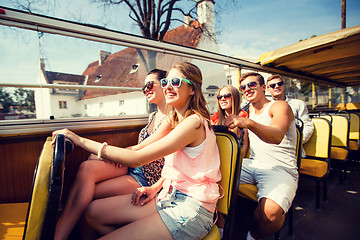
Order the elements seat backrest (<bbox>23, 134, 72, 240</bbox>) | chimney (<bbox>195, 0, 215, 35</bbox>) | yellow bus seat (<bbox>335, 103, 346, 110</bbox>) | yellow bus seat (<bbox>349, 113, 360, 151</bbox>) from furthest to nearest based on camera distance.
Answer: chimney (<bbox>195, 0, 215, 35</bbox>) → yellow bus seat (<bbox>335, 103, 346, 110</bbox>) → yellow bus seat (<bbox>349, 113, 360, 151</bbox>) → seat backrest (<bbox>23, 134, 72, 240</bbox>)

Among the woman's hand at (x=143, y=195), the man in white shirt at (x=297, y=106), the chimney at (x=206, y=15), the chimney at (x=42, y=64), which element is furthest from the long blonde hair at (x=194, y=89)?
the chimney at (x=206, y=15)

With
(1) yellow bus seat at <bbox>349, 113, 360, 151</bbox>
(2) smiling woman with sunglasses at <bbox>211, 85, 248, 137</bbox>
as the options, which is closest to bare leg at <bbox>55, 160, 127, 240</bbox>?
(2) smiling woman with sunglasses at <bbox>211, 85, 248, 137</bbox>

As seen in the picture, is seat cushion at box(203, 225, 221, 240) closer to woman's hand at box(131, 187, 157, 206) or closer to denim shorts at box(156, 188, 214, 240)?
denim shorts at box(156, 188, 214, 240)

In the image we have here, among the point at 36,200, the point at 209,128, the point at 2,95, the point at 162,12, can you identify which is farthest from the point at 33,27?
the point at 162,12

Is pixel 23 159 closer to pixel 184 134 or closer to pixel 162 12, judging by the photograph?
pixel 184 134

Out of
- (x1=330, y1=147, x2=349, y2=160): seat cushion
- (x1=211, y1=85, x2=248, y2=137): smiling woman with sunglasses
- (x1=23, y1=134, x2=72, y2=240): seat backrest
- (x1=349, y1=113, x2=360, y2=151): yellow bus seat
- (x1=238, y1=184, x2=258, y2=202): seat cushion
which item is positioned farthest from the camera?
(x1=349, y1=113, x2=360, y2=151): yellow bus seat

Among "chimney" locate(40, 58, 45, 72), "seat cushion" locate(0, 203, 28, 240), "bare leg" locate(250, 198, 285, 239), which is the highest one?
"chimney" locate(40, 58, 45, 72)

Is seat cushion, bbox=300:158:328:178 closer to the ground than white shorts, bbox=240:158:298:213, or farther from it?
closer to the ground

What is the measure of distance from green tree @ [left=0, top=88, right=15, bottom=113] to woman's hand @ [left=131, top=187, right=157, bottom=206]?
1512 millimetres

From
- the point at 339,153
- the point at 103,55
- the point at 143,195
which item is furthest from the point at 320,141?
the point at 103,55

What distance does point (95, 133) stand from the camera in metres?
2.11

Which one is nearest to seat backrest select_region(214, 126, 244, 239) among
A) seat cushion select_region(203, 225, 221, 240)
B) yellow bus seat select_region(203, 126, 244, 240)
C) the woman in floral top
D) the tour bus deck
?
yellow bus seat select_region(203, 126, 244, 240)

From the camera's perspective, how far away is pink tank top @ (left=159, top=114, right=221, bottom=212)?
1.13 meters

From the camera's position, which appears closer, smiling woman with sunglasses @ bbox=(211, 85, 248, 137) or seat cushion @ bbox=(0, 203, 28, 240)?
seat cushion @ bbox=(0, 203, 28, 240)
